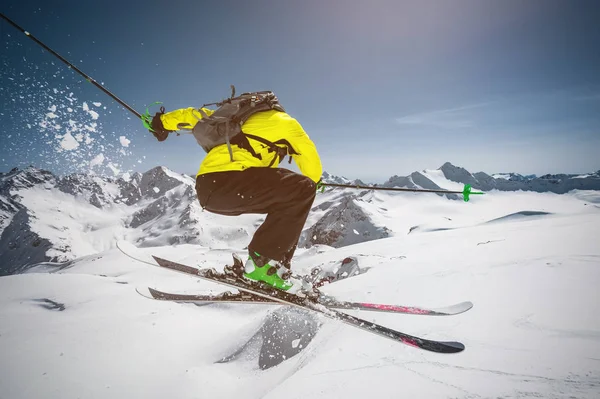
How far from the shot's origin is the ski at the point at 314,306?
2.46m

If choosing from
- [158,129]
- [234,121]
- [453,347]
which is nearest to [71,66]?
[158,129]

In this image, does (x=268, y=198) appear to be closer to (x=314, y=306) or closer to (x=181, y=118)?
(x=314, y=306)

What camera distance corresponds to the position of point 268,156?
3.24m

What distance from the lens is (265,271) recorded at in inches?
130

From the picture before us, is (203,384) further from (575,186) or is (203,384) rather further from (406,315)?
(575,186)

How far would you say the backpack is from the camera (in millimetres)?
2945

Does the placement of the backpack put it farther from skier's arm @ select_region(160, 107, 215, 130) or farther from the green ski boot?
the green ski boot

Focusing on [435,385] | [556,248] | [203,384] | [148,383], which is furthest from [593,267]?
[148,383]

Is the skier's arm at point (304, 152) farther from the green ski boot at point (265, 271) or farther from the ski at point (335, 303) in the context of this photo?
the ski at point (335, 303)

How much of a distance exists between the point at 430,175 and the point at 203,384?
173 metres

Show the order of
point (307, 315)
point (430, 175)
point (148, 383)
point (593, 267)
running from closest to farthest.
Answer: point (148, 383) < point (593, 267) < point (307, 315) < point (430, 175)

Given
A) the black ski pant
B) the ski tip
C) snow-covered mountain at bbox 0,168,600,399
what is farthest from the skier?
the ski tip

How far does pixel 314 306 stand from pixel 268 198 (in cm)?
134

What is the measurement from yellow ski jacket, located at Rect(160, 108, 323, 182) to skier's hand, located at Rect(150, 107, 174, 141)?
0.57 ft
